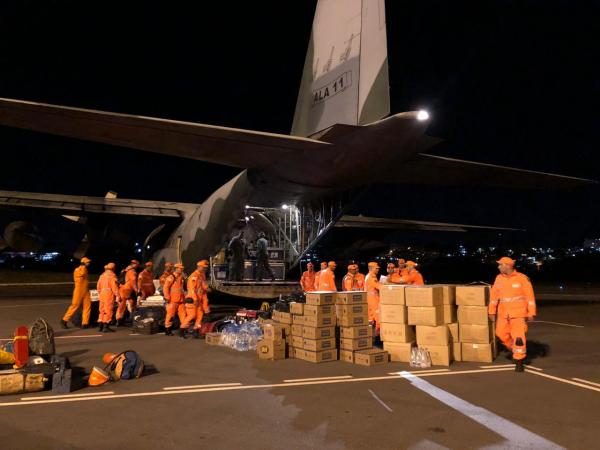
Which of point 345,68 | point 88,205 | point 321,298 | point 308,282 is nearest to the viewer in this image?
point 321,298

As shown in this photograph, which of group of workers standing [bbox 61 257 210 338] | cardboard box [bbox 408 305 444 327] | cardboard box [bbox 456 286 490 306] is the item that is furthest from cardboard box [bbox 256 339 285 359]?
cardboard box [bbox 456 286 490 306]

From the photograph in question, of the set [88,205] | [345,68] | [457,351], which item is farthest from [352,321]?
[88,205]

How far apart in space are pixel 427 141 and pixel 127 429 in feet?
21.6

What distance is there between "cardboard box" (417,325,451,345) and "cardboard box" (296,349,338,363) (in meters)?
1.42

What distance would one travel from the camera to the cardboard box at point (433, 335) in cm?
744

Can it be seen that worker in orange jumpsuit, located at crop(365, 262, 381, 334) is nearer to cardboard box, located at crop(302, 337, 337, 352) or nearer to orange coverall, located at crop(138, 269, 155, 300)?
cardboard box, located at crop(302, 337, 337, 352)

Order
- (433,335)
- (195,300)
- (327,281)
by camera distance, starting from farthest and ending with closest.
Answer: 1. (327,281)
2. (195,300)
3. (433,335)

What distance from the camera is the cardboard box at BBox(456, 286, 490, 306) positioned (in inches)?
306

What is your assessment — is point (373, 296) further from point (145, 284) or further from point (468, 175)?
point (145, 284)

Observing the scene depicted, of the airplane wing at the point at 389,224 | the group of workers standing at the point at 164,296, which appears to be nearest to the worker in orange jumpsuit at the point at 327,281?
the group of workers standing at the point at 164,296

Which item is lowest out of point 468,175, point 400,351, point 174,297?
point 400,351

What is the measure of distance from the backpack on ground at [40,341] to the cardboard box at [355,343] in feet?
14.7

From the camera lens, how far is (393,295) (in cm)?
793

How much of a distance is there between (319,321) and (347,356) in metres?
0.74
